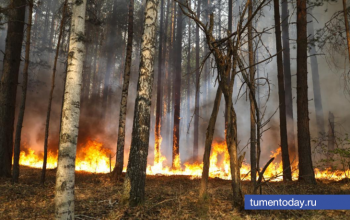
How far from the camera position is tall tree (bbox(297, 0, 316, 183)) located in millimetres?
8914

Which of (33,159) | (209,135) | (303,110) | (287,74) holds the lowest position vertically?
(33,159)

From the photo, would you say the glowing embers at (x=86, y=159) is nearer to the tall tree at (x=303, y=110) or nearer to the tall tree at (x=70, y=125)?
the tall tree at (x=303, y=110)

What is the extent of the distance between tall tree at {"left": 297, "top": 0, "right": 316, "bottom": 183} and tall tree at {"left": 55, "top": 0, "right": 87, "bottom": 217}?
325 inches

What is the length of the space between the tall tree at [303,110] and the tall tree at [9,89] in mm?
11533

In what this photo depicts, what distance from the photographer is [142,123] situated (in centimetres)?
550

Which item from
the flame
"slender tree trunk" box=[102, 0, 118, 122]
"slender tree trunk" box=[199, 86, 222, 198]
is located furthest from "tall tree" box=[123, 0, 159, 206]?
"slender tree trunk" box=[102, 0, 118, 122]

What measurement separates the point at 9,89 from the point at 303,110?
476 inches

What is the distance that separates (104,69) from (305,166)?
27579mm

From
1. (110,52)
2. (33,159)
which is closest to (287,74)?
(33,159)

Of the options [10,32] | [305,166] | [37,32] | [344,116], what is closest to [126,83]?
[10,32]

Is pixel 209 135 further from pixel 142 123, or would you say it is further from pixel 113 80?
pixel 113 80

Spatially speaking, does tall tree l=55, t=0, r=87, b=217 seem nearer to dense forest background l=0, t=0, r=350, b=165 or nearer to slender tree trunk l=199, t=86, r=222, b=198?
slender tree trunk l=199, t=86, r=222, b=198

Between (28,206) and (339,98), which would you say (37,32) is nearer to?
(28,206)

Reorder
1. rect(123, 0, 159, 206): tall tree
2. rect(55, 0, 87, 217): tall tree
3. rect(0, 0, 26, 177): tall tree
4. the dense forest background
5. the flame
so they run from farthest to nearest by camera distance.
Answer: the dense forest background → the flame → rect(0, 0, 26, 177): tall tree → rect(123, 0, 159, 206): tall tree → rect(55, 0, 87, 217): tall tree
